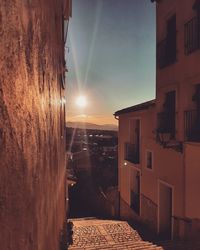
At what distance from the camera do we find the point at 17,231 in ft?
4.42

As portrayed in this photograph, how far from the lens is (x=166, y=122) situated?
39.1 ft

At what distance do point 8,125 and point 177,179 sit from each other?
34.5ft

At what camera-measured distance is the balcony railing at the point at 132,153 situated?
15428mm

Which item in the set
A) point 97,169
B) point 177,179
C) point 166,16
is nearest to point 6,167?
point 177,179

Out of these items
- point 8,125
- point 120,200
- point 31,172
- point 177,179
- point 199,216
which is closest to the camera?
point 8,125

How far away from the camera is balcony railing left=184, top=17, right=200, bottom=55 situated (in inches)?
375

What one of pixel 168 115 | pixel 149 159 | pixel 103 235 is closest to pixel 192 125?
pixel 168 115

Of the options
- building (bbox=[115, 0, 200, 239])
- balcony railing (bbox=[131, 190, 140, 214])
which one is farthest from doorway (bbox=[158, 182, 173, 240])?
balcony railing (bbox=[131, 190, 140, 214])

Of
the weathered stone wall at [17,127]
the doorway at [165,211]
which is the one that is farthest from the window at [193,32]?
the weathered stone wall at [17,127]

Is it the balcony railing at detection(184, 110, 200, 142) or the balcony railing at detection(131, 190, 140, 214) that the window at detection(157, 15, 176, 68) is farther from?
the balcony railing at detection(131, 190, 140, 214)

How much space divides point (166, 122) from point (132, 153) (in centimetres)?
448

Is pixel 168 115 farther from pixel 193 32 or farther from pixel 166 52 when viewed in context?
pixel 193 32

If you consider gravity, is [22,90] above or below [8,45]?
below

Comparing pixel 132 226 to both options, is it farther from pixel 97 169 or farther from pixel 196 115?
pixel 97 169
